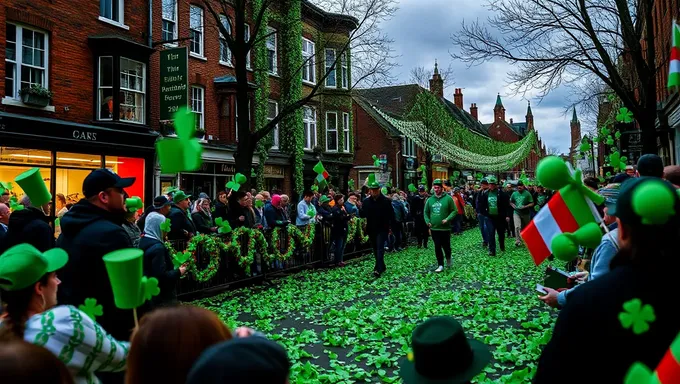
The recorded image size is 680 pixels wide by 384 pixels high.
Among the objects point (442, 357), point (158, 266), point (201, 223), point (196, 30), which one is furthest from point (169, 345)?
point (196, 30)

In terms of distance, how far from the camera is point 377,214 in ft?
39.0

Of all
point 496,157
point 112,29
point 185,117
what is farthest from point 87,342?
point 496,157

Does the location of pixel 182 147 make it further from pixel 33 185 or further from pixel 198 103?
pixel 198 103

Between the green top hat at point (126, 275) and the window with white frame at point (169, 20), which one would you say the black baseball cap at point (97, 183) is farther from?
the window with white frame at point (169, 20)

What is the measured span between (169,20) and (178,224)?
46.6 feet

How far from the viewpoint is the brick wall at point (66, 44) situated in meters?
14.9

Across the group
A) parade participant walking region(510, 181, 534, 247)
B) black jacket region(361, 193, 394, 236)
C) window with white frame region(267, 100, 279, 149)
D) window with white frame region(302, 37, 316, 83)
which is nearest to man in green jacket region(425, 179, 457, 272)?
black jacket region(361, 193, 394, 236)

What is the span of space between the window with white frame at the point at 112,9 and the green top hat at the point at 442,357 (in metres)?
18.7

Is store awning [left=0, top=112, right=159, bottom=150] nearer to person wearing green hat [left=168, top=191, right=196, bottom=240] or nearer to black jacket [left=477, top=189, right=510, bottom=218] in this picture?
person wearing green hat [left=168, top=191, right=196, bottom=240]

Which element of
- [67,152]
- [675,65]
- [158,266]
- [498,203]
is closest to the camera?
[675,65]

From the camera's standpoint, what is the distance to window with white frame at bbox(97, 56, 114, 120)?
1759 centimetres

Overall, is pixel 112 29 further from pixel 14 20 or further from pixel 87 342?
pixel 87 342

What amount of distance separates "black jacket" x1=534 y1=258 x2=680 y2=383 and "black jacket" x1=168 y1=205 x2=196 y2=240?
7.36m

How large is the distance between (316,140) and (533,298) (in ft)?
74.4
